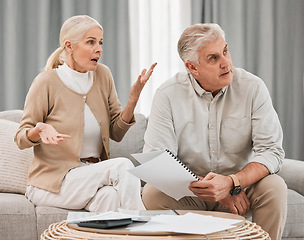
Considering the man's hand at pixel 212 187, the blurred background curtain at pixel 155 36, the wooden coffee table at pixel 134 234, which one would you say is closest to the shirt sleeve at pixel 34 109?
the man's hand at pixel 212 187

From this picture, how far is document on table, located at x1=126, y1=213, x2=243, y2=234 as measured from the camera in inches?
47.8

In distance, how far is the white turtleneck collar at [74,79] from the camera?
2.40 metres

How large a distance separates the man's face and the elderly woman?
10.5 inches

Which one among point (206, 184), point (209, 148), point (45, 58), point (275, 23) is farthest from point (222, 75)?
point (275, 23)

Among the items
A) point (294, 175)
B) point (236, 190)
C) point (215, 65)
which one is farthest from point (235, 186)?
point (294, 175)

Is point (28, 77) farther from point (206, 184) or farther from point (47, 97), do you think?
point (206, 184)

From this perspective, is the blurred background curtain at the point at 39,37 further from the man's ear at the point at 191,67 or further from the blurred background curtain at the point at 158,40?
the man's ear at the point at 191,67

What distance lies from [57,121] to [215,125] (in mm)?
774

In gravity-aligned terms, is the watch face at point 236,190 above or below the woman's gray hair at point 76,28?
below

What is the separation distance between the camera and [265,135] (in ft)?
6.61

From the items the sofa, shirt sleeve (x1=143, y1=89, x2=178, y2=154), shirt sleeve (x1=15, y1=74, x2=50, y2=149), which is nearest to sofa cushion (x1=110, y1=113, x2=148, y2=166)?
the sofa

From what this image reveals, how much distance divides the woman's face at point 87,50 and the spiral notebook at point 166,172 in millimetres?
858

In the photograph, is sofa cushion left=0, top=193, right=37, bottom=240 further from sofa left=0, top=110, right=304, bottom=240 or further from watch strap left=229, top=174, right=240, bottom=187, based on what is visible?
watch strap left=229, top=174, right=240, bottom=187

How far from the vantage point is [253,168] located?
1925mm
